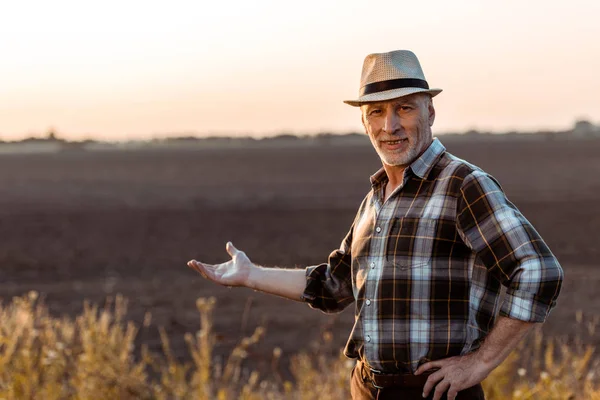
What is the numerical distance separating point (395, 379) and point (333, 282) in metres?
0.60

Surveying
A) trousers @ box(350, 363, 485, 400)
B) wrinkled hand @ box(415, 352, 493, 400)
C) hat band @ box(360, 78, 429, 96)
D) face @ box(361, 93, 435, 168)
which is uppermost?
hat band @ box(360, 78, 429, 96)

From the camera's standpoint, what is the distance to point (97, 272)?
15609 millimetres

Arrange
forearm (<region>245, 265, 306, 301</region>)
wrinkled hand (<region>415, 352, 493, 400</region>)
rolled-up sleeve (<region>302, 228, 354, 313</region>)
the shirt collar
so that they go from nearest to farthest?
wrinkled hand (<region>415, 352, 493, 400</region>) → the shirt collar → rolled-up sleeve (<region>302, 228, 354, 313</region>) → forearm (<region>245, 265, 306, 301</region>)

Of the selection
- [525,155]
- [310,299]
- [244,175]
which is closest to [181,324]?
[310,299]

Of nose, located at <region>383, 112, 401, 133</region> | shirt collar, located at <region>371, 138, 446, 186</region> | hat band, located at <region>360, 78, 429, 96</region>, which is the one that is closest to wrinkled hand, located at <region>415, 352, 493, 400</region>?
shirt collar, located at <region>371, 138, 446, 186</region>

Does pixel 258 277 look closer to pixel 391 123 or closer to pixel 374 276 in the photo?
pixel 374 276

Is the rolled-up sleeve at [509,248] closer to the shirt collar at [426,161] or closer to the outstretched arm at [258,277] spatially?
the shirt collar at [426,161]

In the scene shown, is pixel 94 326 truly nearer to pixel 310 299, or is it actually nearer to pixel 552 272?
pixel 310 299

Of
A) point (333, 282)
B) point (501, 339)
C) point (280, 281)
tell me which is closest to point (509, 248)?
point (501, 339)

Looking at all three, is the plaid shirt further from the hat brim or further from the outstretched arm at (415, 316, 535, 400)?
the hat brim

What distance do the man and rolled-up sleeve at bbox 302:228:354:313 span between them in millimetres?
219

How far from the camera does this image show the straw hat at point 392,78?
114 inches

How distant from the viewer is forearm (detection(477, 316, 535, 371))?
2641 mm

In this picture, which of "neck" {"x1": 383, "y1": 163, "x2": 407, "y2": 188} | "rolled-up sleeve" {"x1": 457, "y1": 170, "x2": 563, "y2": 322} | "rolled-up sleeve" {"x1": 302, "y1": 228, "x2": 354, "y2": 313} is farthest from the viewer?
"rolled-up sleeve" {"x1": 302, "y1": 228, "x2": 354, "y2": 313}
